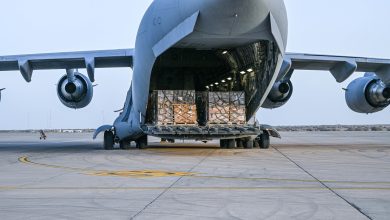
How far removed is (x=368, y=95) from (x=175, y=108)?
8.18 meters

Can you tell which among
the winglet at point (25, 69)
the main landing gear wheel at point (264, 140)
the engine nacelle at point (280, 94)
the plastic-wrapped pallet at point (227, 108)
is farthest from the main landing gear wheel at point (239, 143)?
the winglet at point (25, 69)

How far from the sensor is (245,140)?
18.9 m

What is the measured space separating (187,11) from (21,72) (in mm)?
8445

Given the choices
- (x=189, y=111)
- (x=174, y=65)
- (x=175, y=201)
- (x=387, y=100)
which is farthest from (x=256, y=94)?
(x=175, y=201)

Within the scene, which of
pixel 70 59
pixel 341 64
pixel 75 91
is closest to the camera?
pixel 70 59

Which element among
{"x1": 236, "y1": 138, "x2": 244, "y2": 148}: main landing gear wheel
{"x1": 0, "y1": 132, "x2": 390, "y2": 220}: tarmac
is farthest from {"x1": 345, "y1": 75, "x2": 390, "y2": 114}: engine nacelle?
{"x1": 0, "y1": 132, "x2": 390, "y2": 220}: tarmac

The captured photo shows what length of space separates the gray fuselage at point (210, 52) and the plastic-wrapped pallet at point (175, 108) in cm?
59

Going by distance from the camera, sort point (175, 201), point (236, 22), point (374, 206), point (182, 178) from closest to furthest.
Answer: point (374, 206)
point (175, 201)
point (182, 178)
point (236, 22)

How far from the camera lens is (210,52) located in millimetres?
18000

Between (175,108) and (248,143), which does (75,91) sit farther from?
(248,143)

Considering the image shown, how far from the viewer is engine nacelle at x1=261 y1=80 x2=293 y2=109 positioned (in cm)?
2133

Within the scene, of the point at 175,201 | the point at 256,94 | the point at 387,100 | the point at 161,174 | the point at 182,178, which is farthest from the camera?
the point at 387,100

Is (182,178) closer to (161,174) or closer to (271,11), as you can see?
(161,174)

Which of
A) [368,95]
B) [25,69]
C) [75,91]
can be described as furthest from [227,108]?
[25,69]
